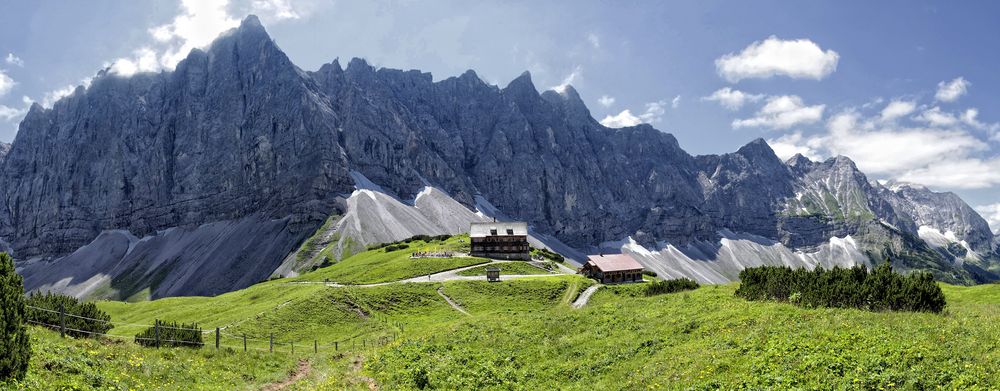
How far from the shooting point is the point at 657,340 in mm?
25766

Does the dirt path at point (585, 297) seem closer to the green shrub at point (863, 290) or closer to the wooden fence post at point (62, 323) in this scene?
the green shrub at point (863, 290)

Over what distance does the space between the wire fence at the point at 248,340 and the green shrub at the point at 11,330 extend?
8.20 meters

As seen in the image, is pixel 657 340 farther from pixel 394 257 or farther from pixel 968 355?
pixel 394 257

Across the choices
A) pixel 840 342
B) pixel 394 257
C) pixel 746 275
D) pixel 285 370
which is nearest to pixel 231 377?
pixel 285 370

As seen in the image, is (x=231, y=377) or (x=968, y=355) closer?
(x=968, y=355)

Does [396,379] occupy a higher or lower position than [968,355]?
lower

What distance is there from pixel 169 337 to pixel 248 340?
21.3 meters

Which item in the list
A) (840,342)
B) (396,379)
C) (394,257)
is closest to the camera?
(840,342)

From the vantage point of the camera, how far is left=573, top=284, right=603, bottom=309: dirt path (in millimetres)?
66312

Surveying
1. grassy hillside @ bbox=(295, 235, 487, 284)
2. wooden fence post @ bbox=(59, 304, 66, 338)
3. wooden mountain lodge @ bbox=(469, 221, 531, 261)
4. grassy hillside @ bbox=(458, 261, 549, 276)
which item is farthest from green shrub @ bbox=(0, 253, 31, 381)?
wooden mountain lodge @ bbox=(469, 221, 531, 261)

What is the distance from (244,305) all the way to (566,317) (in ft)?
180

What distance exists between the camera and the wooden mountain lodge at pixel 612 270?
86375mm

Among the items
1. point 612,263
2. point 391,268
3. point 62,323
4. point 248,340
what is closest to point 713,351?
point 62,323

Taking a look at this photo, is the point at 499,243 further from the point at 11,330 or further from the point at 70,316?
the point at 11,330
